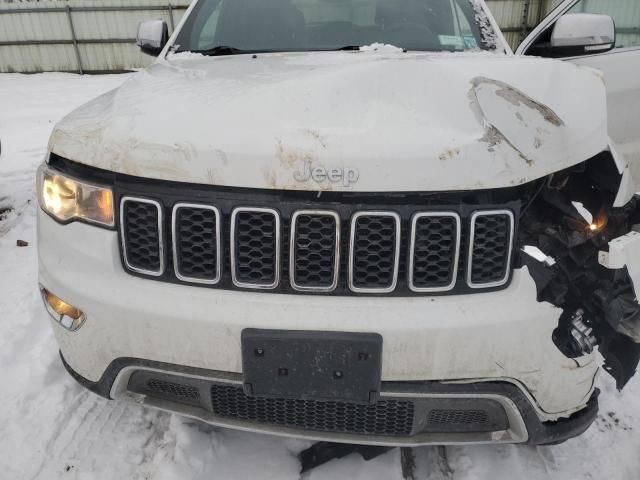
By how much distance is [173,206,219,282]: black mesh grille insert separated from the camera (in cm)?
149

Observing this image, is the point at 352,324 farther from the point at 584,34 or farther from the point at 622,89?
the point at 622,89

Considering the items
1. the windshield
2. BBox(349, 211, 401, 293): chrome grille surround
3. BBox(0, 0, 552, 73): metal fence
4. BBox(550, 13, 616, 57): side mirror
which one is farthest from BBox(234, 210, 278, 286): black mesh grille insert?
BBox(0, 0, 552, 73): metal fence

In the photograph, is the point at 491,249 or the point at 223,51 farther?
the point at 223,51

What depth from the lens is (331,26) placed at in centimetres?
258

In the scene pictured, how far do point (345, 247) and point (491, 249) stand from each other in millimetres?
420

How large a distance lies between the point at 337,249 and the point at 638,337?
100cm

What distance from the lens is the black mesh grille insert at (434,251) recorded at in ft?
4.75

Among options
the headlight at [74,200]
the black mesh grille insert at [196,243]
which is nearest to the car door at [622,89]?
the black mesh grille insert at [196,243]

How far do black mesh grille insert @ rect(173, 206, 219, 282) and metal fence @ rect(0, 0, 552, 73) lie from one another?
1350cm

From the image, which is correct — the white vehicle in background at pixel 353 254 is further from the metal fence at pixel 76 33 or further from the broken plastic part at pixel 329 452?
the metal fence at pixel 76 33

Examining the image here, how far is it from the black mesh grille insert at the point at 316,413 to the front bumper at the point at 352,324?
163 mm

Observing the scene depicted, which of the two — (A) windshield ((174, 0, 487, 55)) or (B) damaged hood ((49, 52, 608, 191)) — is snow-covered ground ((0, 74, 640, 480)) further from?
(A) windshield ((174, 0, 487, 55))

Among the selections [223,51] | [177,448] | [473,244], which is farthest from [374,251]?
[223,51]

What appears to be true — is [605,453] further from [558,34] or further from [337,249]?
[558,34]
